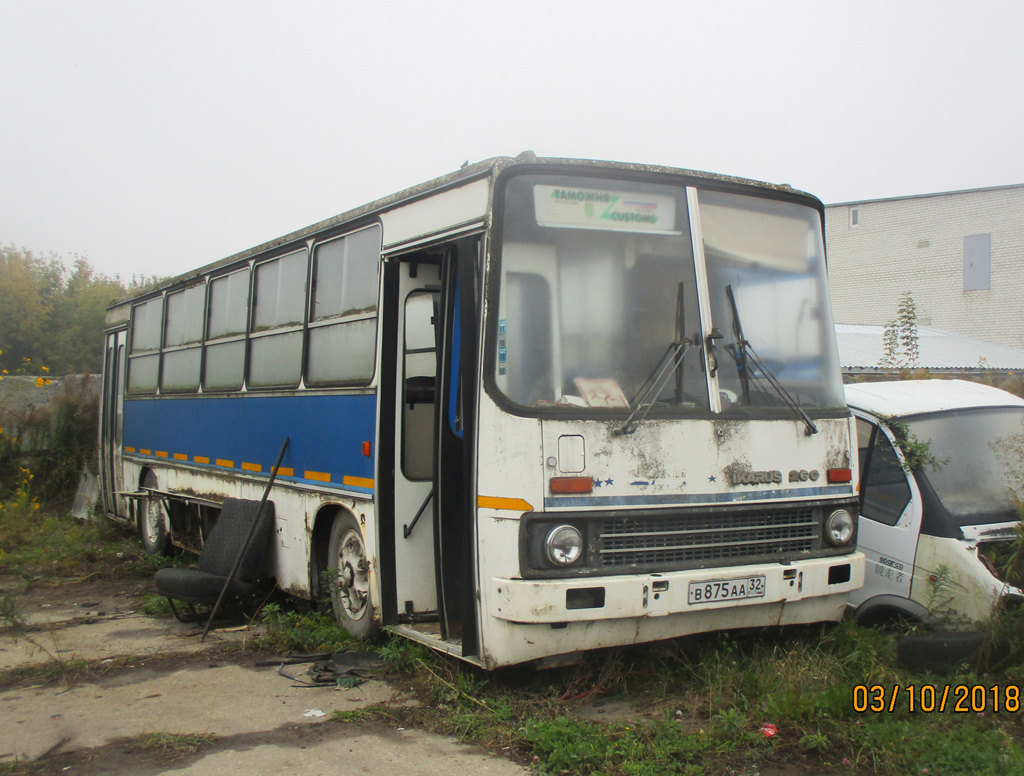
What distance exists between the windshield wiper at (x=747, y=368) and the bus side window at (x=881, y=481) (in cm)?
100

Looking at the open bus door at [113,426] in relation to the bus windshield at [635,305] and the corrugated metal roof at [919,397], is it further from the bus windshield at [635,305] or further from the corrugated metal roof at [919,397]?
the corrugated metal roof at [919,397]

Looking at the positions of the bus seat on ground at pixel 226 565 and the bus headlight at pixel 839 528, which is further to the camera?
the bus seat on ground at pixel 226 565

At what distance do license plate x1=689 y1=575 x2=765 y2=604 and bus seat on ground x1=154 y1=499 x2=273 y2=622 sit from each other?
413 centimetres

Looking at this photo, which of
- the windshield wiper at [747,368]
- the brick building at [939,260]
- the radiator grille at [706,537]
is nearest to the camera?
the radiator grille at [706,537]

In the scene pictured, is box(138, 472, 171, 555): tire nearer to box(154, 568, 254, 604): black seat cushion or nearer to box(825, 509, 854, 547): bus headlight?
box(154, 568, 254, 604): black seat cushion

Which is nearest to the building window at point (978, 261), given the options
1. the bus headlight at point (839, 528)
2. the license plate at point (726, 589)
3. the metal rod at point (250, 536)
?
the bus headlight at point (839, 528)

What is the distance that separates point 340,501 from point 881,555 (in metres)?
3.67

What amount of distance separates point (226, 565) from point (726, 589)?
448 centimetres

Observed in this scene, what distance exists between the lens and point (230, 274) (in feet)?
30.3

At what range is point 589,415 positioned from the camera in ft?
15.8

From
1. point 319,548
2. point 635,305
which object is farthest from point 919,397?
point 319,548

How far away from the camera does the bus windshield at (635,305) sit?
4.88 metres

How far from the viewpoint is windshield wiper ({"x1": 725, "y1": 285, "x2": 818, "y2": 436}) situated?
525 centimetres
